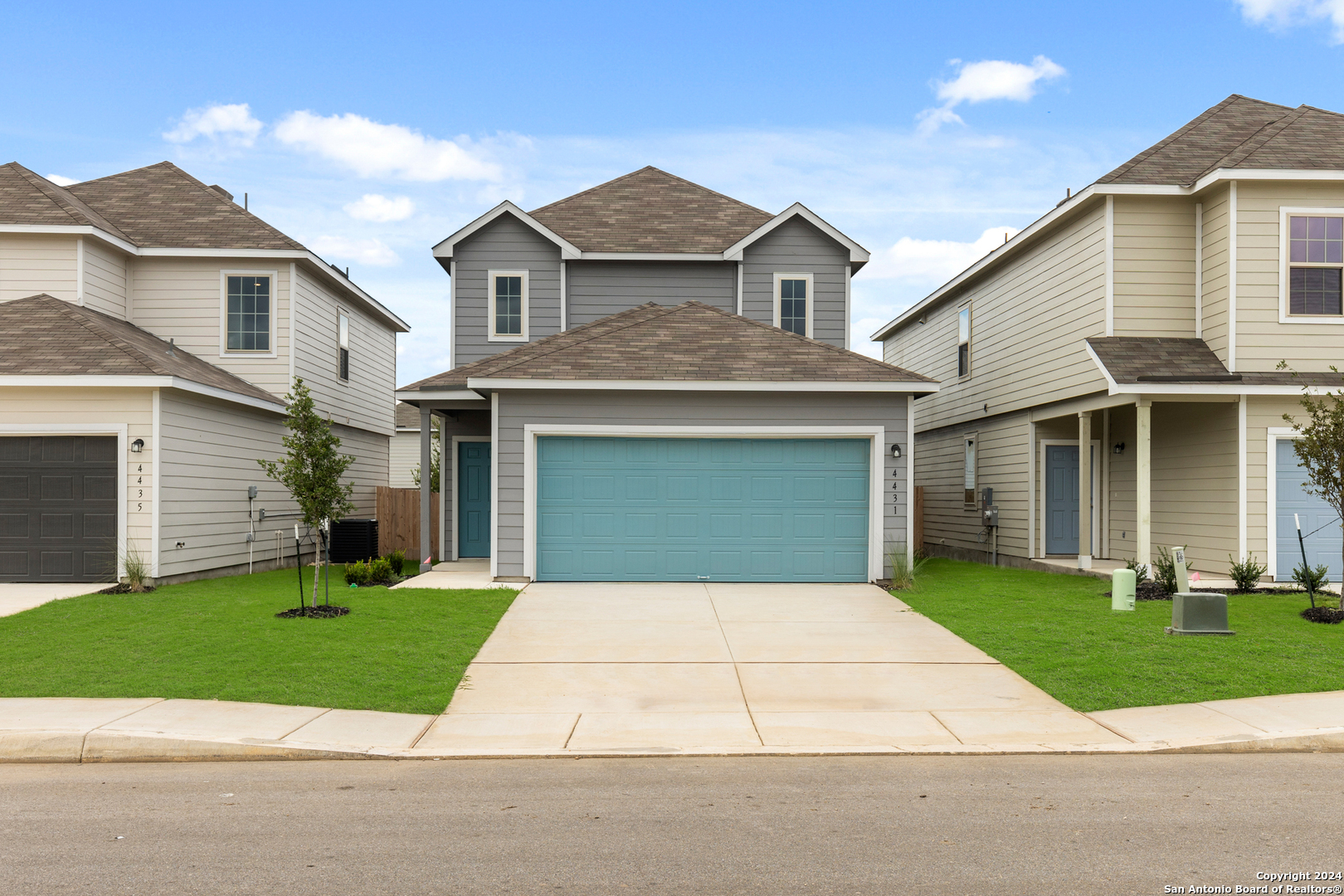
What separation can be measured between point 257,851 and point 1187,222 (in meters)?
15.8

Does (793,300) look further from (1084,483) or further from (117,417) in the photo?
(117,417)

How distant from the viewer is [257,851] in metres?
4.90

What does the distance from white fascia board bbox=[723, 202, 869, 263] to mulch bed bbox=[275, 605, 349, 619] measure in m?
10.9

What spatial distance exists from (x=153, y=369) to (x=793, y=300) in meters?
11.9

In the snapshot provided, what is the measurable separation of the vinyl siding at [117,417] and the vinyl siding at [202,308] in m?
4.04

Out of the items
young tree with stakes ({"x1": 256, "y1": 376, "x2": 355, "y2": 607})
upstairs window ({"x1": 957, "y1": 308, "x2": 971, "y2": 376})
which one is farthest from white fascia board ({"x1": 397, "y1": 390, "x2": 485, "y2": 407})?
upstairs window ({"x1": 957, "y1": 308, "x2": 971, "y2": 376})

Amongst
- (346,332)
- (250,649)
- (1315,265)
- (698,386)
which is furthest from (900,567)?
(346,332)

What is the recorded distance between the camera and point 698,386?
575 inches

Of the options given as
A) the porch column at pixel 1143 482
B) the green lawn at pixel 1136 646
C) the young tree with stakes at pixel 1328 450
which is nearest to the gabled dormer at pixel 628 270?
the porch column at pixel 1143 482

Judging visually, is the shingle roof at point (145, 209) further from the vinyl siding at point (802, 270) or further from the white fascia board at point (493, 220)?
the vinyl siding at point (802, 270)

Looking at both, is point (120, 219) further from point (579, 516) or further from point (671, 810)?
point (671, 810)

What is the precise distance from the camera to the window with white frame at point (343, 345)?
70.4ft

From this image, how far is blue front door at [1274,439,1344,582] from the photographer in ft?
46.0

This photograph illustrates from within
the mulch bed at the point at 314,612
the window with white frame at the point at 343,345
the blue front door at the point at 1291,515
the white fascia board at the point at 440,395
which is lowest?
the mulch bed at the point at 314,612
